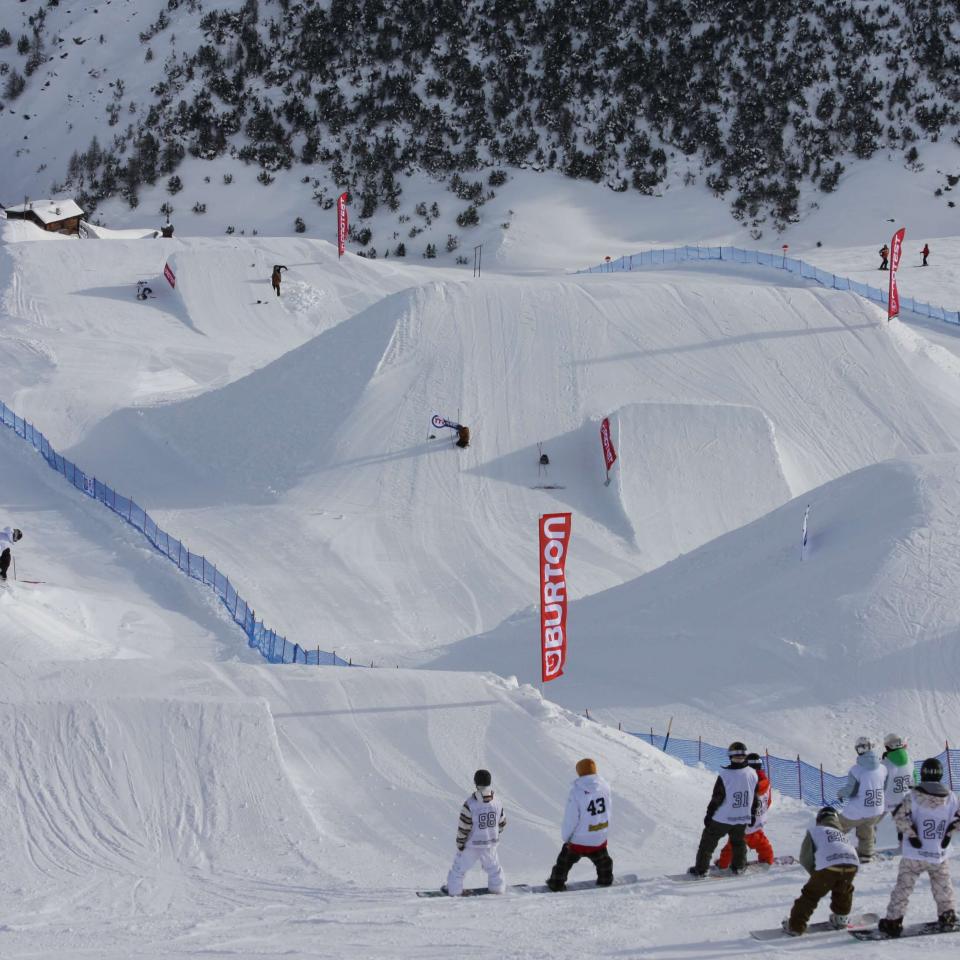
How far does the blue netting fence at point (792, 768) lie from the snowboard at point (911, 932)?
5.10m

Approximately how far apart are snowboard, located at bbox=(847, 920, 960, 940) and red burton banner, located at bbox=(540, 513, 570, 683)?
943 cm

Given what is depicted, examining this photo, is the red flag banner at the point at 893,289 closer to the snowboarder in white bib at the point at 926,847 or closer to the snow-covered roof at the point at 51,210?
the snowboarder in white bib at the point at 926,847

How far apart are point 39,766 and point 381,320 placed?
65.9 ft

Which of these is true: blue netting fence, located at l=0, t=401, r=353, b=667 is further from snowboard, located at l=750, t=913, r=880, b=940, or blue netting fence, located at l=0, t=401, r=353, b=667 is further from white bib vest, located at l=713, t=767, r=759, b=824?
snowboard, located at l=750, t=913, r=880, b=940

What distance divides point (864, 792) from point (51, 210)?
1844 inches

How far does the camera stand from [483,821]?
28.7 feet

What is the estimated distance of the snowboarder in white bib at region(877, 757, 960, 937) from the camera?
7406 millimetres

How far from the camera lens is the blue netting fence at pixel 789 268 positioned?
37884mm

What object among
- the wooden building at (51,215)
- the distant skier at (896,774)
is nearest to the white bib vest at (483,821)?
the distant skier at (896,774)

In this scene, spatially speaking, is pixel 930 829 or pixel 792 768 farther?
pixel 792 768

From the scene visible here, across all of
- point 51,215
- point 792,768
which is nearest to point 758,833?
point 792,768

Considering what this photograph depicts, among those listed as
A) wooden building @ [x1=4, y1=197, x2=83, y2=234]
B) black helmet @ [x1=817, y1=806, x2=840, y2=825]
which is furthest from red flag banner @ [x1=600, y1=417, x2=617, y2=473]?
wooden building @ [x1=4, y1=197, x2=83, y2=234]

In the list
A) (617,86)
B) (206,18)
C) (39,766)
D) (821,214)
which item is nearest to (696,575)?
(39,766)

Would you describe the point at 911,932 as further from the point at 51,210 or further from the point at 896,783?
the point at 51,210
